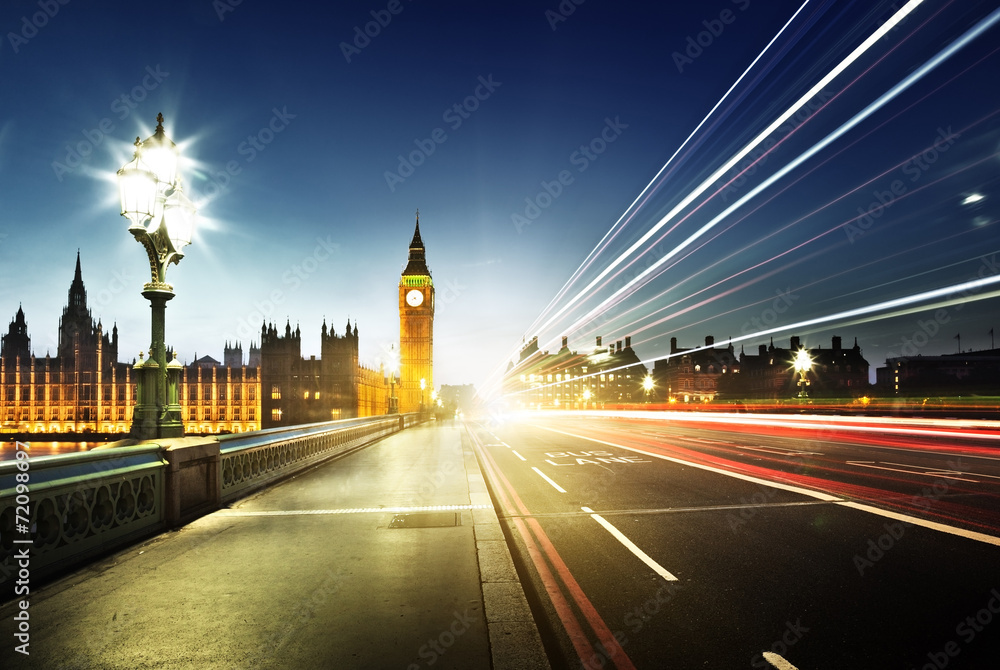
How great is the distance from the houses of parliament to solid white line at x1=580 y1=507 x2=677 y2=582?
8112 centimetres

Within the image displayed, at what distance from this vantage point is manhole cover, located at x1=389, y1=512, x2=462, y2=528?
7.97m

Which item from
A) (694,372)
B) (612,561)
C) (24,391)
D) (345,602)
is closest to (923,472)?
(612,561)

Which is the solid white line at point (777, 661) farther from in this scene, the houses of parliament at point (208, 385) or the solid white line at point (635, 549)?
the houses of parliament at point (208, 385)

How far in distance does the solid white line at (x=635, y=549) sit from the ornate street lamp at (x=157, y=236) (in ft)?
21.8

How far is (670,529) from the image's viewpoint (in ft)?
24.6

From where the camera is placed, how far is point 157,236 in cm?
841

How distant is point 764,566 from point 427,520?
186 inches

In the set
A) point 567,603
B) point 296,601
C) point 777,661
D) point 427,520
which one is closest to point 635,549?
point 567,603

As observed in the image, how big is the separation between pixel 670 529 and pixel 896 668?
385 cm

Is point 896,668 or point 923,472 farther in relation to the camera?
point 923,472

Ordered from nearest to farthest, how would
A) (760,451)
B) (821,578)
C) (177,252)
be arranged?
(821,578) < (177,252) < (760,451)

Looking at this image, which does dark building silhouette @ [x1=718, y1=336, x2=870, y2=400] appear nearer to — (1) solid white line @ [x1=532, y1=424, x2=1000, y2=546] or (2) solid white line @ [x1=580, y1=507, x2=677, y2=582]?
(1) solid white line @ [x1=532, y1=424, x2=1000, y2=546]

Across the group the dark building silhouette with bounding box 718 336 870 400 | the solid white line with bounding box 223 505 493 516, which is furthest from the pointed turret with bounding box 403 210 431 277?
the solid white line with bounding box 223 505 493 516

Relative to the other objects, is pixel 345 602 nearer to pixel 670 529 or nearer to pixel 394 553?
pixel 394 553
